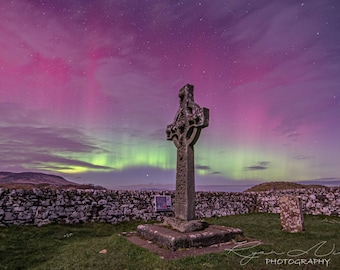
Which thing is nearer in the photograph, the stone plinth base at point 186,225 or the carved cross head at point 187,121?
the stone plinth base at point 186,225

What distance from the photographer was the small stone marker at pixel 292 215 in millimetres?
9930

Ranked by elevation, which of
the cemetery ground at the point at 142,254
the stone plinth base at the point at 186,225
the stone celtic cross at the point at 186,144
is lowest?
the cemetery ground at the point at 142,254

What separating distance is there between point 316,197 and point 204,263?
13220 mm

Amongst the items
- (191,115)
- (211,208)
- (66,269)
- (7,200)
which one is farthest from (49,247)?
(211,208)

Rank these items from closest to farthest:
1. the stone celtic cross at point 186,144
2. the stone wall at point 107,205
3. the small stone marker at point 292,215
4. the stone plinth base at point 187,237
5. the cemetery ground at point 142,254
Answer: the cemetery ground at point 142,254
the stone plinth base at point 187,237
the stone celtic cross at point 186,144
the small stone marker at point 292,215
the stone wall at point 107,205

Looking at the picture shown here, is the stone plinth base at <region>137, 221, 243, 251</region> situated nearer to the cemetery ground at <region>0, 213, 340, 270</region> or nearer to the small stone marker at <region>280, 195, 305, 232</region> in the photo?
the cemetery ground at <region>0, 213, 340, 270</region>

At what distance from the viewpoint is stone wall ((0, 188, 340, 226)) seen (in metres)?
11.1

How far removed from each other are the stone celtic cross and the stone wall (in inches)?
228

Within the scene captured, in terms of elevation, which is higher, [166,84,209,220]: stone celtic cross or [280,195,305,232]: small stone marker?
[166,84,209,220]: stone celtic cross

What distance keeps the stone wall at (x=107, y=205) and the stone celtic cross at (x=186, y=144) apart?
579 centimetres

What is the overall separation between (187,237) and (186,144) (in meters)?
3.01

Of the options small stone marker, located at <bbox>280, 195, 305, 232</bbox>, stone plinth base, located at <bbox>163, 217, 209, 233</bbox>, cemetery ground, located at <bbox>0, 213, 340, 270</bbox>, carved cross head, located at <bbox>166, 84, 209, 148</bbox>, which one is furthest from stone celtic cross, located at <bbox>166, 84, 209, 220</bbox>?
small stone marker, located at <bbox>280, 195, 305, 232</bbox>

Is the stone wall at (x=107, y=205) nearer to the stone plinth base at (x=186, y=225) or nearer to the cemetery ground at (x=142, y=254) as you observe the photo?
the cemetery ground at (x=142, y=254)

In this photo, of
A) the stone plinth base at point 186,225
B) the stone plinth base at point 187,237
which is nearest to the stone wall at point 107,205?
the stone plinth base at point 187,237
